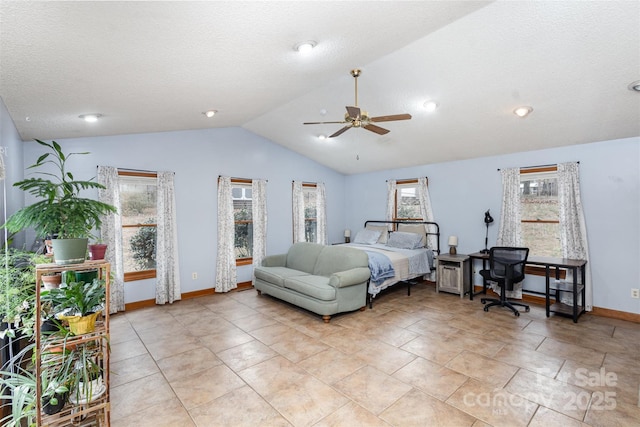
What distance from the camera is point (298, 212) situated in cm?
687

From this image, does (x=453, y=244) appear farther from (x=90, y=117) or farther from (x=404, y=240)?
(x=90, y=117)

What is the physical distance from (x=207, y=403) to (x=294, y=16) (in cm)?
296

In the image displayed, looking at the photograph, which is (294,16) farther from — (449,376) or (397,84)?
(449,376)

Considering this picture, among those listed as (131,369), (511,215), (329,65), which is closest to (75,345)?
(131,369)

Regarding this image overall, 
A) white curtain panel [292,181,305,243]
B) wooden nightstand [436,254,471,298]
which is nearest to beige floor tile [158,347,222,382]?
white curtain panel [292,181,305,243]

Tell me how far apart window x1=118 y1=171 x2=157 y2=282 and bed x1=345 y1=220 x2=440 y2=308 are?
3.60 m

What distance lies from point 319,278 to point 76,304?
328 cm

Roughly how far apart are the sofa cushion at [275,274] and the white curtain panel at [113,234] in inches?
81.7

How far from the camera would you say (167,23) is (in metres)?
1.90

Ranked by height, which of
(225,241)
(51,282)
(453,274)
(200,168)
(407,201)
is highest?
(200,168)

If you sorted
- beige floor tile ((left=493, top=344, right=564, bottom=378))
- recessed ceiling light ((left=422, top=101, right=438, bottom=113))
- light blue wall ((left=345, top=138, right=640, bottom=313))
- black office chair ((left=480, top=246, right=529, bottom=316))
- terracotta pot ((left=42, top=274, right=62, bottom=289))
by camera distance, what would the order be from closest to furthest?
terracotta pot ((left=42, top=274, right=62, bottom=289)), beige floor tile ((left=493, top=344, right=564, bottom=378)), recessed ceiling light ((left=422, top=101, right=438, bottom=113)), light blue wall ((left=345, top=138, right=640, bottom=313)), black office chair ((left=480, top=246, right=529, bottom=316))

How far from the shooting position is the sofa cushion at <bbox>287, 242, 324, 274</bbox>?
5.37 m

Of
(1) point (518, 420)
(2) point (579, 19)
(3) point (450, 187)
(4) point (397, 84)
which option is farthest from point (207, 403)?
(3) point (450, 187)

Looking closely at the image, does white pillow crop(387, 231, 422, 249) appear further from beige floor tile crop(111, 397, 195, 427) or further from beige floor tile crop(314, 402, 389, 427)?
beige floor tile crop(111, 397, 195, 427)
